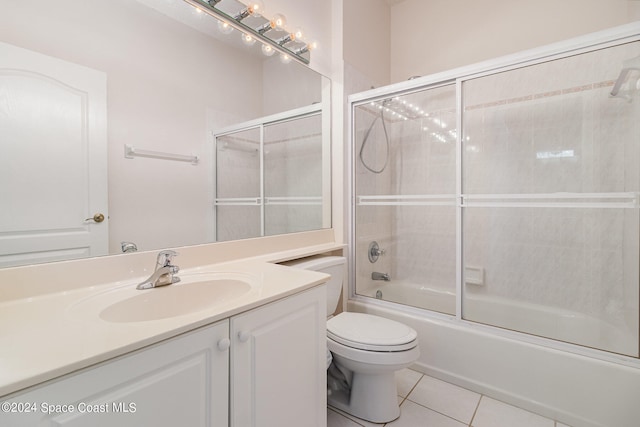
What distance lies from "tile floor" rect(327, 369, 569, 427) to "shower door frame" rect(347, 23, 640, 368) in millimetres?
360

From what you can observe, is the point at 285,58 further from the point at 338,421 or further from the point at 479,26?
A: the point at 338,421

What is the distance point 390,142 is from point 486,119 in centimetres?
71

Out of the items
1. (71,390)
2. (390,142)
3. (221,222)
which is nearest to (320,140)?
(390,142)

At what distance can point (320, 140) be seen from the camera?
6.91 feet

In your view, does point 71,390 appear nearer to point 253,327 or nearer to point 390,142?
point 253,327

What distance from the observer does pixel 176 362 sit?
689mm

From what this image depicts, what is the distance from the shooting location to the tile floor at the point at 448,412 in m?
1.39

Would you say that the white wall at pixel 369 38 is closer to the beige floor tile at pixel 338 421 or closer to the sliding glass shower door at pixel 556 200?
the sliding glass shower door at pixel 556 200

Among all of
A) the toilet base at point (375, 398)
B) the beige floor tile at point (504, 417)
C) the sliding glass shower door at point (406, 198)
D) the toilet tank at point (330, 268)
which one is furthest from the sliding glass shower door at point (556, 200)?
the toilet tank at point (330, 268)

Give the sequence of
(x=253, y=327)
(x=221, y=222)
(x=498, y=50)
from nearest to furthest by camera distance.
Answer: (x=253, y=327)
(x=221, y=222)
(x=498, y=50)

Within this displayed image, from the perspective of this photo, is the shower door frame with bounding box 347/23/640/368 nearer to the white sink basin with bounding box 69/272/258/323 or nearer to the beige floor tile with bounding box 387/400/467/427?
the beige floor tile with bounding box 387/400/467/427

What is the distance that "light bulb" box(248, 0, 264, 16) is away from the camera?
145 cm

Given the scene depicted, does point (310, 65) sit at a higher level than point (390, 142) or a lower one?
higher

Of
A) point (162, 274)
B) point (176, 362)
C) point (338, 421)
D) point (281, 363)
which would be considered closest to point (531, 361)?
point (338, 421)
